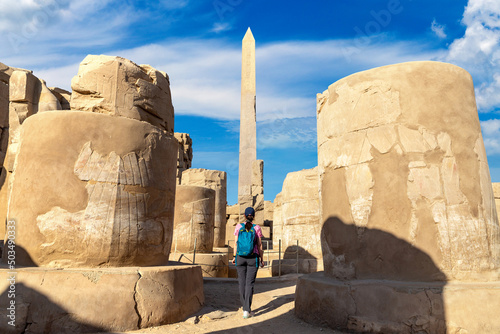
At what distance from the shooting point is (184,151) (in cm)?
2139

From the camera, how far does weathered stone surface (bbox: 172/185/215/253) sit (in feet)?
27.7

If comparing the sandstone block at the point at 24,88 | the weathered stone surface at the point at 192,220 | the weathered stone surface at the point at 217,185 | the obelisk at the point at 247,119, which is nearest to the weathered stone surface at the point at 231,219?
the obelisk at the point at 247,119

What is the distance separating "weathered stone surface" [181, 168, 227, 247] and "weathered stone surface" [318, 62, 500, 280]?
796cm

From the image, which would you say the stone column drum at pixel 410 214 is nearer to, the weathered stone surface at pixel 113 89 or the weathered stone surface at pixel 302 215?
the weathered stone surface at pixel 113 89

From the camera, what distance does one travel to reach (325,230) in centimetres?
378

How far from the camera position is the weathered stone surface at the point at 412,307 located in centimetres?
280

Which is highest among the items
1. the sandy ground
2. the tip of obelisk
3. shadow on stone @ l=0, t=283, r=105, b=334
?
the tip of obelisk

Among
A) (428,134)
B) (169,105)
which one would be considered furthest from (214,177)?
(428,134)

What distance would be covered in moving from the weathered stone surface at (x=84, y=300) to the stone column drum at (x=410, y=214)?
1519mm

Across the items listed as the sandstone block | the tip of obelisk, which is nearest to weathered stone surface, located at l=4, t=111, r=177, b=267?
the sandstone block

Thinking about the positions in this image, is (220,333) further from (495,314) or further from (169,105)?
(169,105)

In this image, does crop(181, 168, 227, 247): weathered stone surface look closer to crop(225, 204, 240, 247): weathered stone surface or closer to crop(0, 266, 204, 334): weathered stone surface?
crop(225, 204, 240, 247): weathered stone surface

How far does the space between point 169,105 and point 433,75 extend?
3057 millimetres

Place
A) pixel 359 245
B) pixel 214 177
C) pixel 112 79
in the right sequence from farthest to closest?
pixel 214 177 < pixel 112 79 < pixel 359 245
